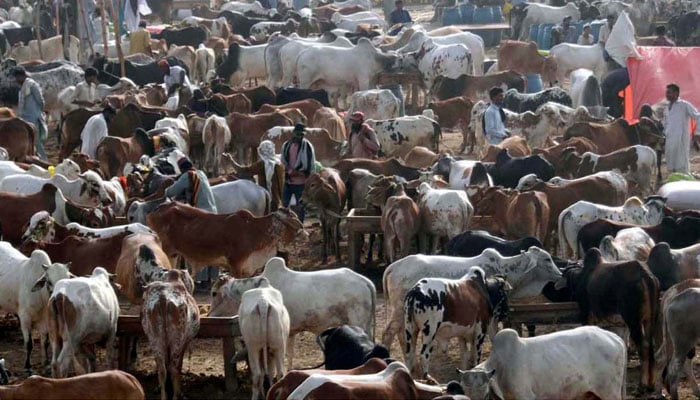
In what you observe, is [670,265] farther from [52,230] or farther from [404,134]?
[404,134]

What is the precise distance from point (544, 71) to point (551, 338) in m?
18.5

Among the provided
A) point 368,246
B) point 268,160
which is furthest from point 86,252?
point 368,246

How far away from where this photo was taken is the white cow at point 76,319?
10766 mm

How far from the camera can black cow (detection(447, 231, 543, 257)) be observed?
12930mm

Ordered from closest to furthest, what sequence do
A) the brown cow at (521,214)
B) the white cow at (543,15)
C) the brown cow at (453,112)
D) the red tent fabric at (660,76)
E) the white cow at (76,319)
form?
1. the white cow at (76,319)
2. the brown cow at (521,214)
3. the red tent fabric at (660,76)
4. the brown cow at (453,112)
5. the white cow at (543,15)

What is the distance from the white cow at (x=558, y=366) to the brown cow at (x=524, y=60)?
18258 mm

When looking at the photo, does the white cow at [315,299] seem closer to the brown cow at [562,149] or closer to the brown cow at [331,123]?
the brown cow at [562,149]

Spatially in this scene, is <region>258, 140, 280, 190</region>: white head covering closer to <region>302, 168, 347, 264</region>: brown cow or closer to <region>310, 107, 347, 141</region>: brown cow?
<region>302, 168, 347, 264</region>: brown cow

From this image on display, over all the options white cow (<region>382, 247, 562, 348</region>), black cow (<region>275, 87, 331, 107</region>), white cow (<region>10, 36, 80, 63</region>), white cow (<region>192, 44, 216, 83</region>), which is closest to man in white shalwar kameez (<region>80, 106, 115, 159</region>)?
black cow (<region>275, 87, 331, 107</region>)

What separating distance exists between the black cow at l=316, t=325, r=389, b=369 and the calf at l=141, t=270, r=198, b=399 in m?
1.13

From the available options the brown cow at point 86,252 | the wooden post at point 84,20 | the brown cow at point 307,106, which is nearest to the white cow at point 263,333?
the brown cow at point 86,252

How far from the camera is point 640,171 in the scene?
17.6 meters

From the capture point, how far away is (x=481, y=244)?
522 inches

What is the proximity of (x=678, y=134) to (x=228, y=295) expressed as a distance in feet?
29.7
